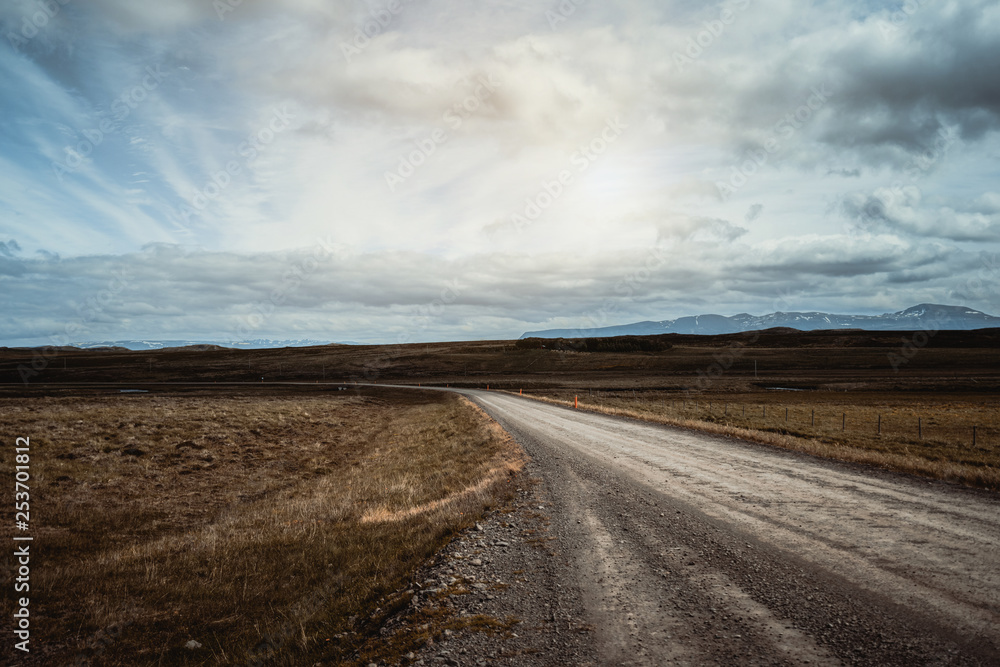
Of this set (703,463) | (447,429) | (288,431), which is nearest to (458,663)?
(703,463)

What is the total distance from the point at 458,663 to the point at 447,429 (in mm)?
24400

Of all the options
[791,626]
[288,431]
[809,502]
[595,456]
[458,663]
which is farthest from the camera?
[288,431]

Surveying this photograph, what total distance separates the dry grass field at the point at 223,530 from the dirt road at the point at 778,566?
190 cm

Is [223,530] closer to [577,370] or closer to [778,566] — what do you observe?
[778,566]

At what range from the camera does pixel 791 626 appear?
5.12m

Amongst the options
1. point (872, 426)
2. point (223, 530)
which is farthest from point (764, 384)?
point (223, 530)

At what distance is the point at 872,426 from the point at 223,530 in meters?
39.5

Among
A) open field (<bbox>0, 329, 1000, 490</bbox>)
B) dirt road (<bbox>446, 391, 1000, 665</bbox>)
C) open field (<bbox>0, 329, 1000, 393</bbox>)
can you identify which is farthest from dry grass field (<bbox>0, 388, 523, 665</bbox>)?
open field (<bbox>0, 329, 1000, 393</bbox>)

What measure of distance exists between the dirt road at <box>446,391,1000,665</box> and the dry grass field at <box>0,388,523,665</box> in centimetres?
190

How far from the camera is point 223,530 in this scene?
12.3 m

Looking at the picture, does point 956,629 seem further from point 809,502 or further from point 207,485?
point 207,485

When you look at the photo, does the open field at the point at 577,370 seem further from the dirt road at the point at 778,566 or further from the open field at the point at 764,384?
the dirt road at the point at 778,566

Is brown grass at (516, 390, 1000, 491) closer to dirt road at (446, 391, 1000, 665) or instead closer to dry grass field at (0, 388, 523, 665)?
dirt road at (446, 391, 1000, 665)

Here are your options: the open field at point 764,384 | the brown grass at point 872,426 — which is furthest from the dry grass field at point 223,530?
the open field at point 764,384
